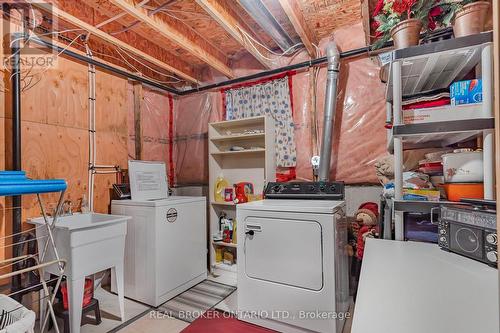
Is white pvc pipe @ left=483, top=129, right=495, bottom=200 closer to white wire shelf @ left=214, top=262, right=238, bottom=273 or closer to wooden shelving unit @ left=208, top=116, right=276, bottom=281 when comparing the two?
wooden shelving unit @ left=208, top=116, right=276, bottom=281

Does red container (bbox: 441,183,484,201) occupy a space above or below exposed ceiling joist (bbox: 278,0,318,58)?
below

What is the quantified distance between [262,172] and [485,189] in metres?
2.21

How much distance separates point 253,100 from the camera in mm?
3203

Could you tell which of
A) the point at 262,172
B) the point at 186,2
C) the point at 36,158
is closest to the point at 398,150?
the point at 262,172

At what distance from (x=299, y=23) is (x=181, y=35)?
3.92 ft

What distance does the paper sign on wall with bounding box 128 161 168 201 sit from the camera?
107 inches

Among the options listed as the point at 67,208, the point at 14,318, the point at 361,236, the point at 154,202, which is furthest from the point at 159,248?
the point at 361,236

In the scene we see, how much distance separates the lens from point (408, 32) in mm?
1323

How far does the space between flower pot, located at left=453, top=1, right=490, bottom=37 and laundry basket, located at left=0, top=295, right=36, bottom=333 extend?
7.88 ft

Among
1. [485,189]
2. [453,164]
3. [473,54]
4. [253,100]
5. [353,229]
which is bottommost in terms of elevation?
[353,229]

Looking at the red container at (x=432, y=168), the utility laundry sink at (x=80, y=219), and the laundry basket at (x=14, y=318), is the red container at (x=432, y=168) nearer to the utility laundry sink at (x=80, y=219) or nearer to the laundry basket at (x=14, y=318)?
the laundry basket at (x=14, y=318)

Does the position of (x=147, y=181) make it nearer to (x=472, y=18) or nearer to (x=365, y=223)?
(x=365, y=223)

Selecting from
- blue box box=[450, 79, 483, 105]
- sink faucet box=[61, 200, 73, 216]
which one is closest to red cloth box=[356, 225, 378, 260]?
blue box box=[450, 79, 483, 105]

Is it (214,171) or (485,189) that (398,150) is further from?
(214,171)
